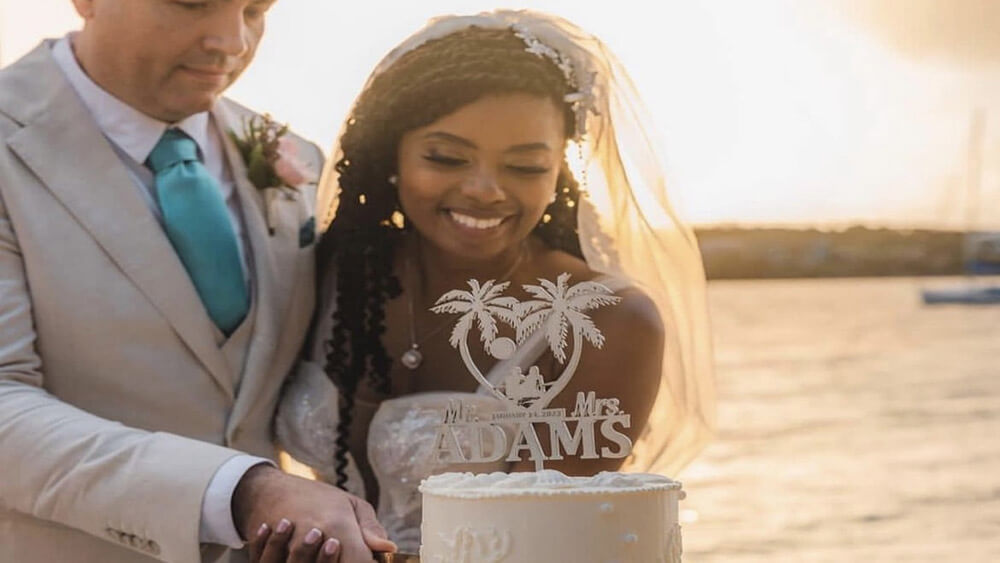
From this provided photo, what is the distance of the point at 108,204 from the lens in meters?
3.38

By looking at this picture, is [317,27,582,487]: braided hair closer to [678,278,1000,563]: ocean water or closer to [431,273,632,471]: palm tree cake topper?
[431,273,632,471]: palm tree cake topper

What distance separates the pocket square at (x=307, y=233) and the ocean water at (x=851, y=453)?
17.6 ft

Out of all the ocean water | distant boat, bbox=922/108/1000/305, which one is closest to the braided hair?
the ocean water

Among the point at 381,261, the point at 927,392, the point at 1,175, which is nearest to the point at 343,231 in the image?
the point at 381,261

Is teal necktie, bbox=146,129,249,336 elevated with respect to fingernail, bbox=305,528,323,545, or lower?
elevated

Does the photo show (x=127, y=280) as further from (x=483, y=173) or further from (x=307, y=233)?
(x=483, y=173)

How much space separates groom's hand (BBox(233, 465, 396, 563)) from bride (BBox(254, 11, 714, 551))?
57 centimetres

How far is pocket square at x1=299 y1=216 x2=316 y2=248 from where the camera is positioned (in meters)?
3.71

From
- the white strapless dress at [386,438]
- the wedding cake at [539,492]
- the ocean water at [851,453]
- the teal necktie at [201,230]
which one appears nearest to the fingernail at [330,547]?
the wedding cake at [539,492]

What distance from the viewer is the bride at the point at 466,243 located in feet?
11.3

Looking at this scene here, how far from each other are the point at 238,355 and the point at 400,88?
0.60 m

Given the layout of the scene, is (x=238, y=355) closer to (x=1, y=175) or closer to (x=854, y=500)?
(x=1, y=175)

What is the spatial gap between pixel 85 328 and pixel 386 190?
65 cm

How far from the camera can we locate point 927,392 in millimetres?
17312
